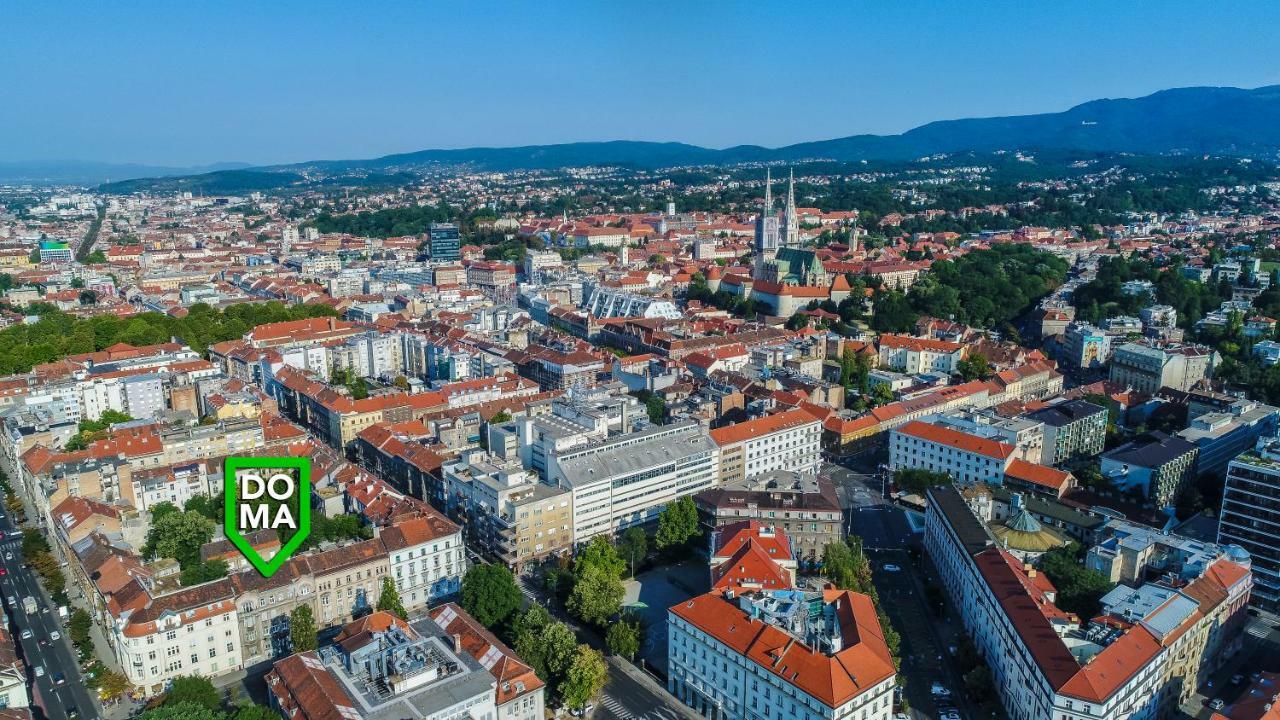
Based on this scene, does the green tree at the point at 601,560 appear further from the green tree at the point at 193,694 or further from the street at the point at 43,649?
the street at the point at 43,649

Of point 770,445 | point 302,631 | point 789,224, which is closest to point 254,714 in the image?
point 302,631

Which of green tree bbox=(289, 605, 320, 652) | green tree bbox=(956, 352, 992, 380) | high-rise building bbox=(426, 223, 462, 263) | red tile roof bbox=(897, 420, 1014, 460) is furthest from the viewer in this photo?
high-rise building bbox=(426, 223, 462, 263)

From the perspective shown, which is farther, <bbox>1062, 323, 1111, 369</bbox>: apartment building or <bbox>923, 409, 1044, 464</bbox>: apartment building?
<bbox>1062, 323, 1111, 369</bbox>: apartment building

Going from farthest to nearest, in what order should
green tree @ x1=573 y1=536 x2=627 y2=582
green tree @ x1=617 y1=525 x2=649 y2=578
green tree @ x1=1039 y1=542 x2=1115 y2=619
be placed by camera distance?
1. green tree @ x1=617 y1=525 x2=649 y2=578
2. green tree @ x1=573 y1=536 x2=627 y2=582
3. green tree @ x1=1039 y1=542 x2=1115 y2=619

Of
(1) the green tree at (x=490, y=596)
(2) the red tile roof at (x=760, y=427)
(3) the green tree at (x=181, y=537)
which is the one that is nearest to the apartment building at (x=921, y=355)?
(2) the red tile roof at (x=760, y=427)

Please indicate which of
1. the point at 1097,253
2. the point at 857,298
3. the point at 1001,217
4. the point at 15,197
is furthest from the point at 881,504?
the point at 15,197

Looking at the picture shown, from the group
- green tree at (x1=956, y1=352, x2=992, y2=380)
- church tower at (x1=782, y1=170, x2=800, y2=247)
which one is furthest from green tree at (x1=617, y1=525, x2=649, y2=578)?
church tower at (x1=782, y1=170, x2=800, y2=247)

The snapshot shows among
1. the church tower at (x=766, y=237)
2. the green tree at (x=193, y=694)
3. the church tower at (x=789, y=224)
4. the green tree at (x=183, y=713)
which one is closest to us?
the green tree at (x=183, y=713)

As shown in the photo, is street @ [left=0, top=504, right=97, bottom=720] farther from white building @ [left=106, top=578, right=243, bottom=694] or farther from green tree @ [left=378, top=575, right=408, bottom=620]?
green tree @ [left=378, top=575, right=408, bottom=620]
